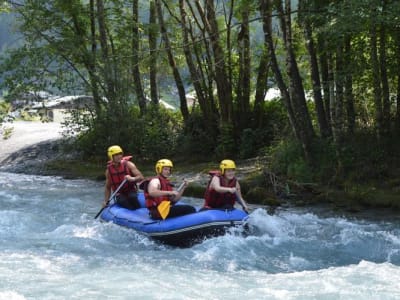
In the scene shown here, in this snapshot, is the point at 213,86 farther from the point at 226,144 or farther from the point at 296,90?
the point at 296,90

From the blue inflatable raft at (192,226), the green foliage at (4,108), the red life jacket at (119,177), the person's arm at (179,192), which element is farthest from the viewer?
the green foliage at (4,108)

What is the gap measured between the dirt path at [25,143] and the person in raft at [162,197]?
12.1 meters

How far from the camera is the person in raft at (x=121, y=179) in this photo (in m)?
11.1

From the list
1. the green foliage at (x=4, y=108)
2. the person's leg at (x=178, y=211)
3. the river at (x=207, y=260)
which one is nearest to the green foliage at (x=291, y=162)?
the river at (x=207, y=260)

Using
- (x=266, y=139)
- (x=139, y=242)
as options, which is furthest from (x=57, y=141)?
(x=139, y=242)

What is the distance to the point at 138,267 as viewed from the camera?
Answer: 823 centimetres

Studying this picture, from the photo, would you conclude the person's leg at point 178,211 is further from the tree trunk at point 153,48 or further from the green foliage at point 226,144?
the tree trunk at point 153,48

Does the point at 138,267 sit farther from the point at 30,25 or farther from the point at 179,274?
the point at 30,25

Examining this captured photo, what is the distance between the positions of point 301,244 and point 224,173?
5.11 ft

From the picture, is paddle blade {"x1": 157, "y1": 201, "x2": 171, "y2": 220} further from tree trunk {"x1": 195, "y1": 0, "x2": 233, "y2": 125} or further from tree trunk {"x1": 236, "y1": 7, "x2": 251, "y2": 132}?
tree trunk {"x1": 236, "y1": 7, "x2": 251, "y2": 132}

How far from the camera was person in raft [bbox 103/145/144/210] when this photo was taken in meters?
11.1

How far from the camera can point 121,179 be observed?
36.9ft

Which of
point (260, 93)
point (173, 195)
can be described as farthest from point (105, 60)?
point (173, 195)

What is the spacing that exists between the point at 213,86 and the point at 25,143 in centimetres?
748
